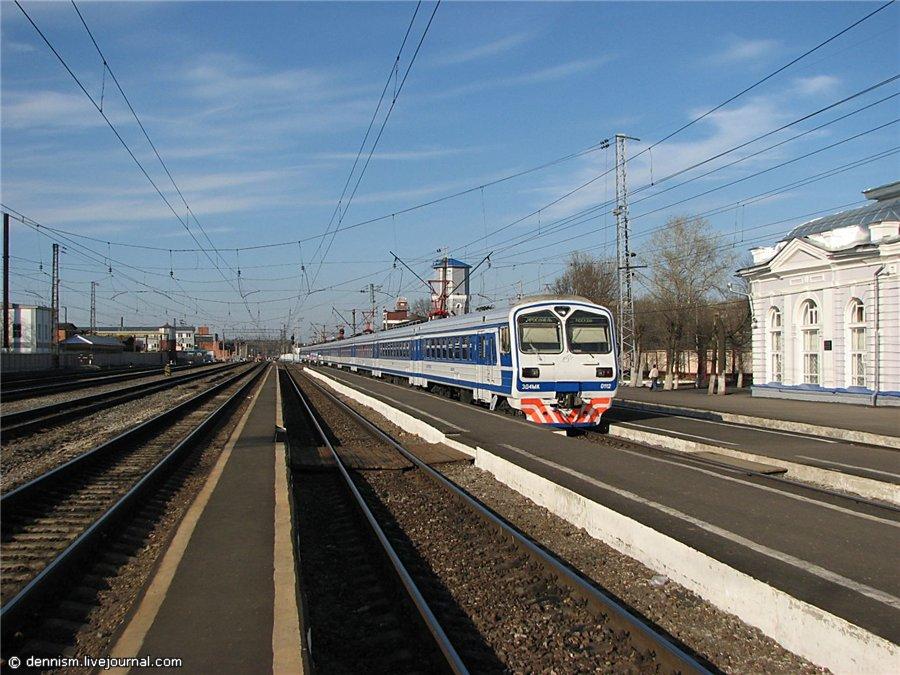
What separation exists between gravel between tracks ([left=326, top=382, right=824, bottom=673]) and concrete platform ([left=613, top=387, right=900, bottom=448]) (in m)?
9.68

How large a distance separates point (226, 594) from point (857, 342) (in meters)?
24.3

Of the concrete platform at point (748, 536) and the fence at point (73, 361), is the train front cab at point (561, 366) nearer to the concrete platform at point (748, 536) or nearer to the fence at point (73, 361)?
the concrete platform at point (748, 536)

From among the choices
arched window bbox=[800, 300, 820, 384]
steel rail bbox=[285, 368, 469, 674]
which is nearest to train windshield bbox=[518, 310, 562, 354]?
steel rail bbox=[285, 368, 469, 674]

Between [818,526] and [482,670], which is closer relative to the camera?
[482,670]

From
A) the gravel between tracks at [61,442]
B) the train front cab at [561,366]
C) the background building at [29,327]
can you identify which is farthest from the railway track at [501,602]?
the background building at [29,327]

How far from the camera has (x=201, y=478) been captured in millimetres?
11688

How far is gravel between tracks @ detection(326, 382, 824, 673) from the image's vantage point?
502 centimetres

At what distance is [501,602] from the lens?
6.20m

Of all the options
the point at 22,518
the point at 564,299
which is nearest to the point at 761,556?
the point at 22,518

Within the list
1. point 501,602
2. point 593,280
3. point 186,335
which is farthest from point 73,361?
point 186,335

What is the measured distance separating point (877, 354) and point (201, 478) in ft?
67.6

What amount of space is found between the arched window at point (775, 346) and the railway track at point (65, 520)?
859 inches

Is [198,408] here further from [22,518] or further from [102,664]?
[102,664]

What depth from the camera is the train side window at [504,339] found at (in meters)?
17.6
